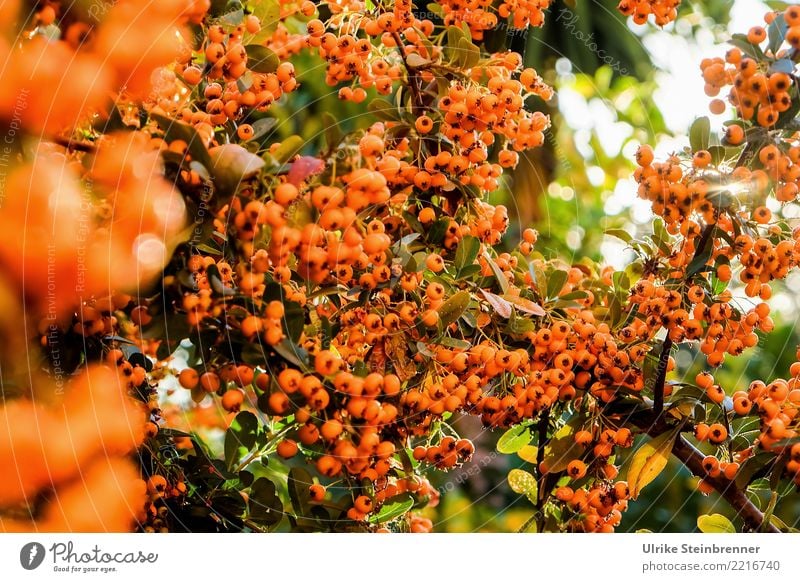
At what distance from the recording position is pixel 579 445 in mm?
1218

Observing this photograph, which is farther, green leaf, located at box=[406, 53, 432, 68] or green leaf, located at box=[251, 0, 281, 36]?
green leaf, located at box=[251, 0, 281, 36]

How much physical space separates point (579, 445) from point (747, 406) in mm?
273

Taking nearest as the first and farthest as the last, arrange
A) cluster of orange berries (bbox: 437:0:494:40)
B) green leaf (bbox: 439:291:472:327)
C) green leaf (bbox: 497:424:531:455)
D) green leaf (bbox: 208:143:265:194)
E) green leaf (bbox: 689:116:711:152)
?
green leaf (bbox: 208:143:265:194), green leaf (bbox: 439:291:472:327), green leaf (bbox: 689:116:711:152), cluster of orange berries (bbox: 437:0:494:40), green leaf (bbox: 497:424:531:455)

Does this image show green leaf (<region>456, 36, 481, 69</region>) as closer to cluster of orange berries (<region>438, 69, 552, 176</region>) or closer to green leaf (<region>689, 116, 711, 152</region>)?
cluster of orange berries (<region>438, 69, 552, 176</region>)

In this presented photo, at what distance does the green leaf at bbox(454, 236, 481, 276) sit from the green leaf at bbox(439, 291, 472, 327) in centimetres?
9

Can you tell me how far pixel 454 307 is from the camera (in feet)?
3.42

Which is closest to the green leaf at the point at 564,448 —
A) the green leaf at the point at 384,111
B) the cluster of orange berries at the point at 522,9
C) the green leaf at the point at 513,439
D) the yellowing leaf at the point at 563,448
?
the yellowing leaf at the point at 563,448

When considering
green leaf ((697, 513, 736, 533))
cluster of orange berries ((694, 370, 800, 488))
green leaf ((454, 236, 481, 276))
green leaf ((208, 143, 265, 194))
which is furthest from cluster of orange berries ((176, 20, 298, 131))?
green leaf ((697, 513, 736, 533))

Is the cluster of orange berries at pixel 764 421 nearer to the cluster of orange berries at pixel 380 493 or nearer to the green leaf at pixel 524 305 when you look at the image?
the green leaf at pixel 524 305

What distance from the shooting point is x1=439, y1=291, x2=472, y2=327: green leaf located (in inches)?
40.8

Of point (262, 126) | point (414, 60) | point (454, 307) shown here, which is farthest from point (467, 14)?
point (454, 307)

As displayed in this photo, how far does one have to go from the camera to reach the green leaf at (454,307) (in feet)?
3.40
